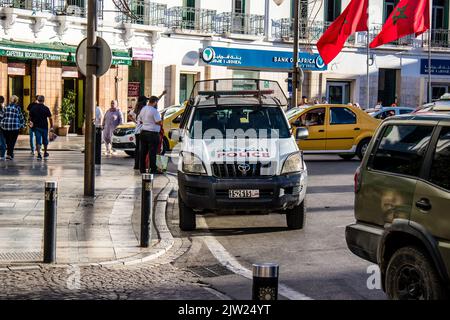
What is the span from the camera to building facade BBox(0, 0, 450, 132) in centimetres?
3272

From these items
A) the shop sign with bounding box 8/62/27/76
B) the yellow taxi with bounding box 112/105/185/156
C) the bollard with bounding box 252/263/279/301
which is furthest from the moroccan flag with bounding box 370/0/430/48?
the bollard with bounding box 252/263/279/301

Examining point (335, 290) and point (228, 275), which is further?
point (228, 275)

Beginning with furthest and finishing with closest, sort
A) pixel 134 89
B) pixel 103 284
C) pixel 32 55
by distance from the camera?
pixel 134 89 → pixel 32 55 → pixel 103 284

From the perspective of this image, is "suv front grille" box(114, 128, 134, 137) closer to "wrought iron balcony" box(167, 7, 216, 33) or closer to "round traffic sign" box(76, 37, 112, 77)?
"round traffic sign" box(76, 37, 112, 77)

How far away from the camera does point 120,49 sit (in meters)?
35.7

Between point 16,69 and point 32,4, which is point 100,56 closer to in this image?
point 32,4

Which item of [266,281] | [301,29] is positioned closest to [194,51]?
[301,29]

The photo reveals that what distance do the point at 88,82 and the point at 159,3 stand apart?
23372 mm

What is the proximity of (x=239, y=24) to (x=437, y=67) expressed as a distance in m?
12.6

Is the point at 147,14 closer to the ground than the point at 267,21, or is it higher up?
closer to the ground

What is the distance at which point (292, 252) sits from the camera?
33.9 ft

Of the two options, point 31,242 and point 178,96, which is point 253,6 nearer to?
point 178,96
